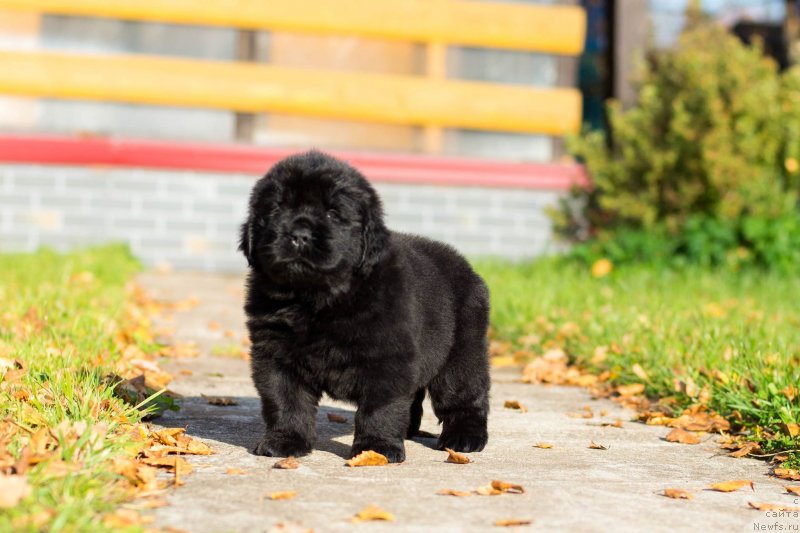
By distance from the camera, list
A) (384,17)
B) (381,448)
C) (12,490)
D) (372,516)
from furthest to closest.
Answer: (384,17), (381,448), (372,516), (12,490)

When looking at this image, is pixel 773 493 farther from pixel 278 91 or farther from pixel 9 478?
pixel 278 91

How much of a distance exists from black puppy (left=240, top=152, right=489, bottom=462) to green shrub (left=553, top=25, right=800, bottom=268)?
6.84 meters

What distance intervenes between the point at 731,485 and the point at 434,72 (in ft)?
27.8

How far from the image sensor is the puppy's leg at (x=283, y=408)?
3928mm

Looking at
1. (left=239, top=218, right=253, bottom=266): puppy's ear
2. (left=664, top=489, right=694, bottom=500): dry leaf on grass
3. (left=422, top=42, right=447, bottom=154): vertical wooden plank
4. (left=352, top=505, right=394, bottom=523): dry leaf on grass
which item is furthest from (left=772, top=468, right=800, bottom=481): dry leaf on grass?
(left=422, top=42, right=447, bottom=154): vertical wooden plank

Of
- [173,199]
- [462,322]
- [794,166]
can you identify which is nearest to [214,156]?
[173,199]

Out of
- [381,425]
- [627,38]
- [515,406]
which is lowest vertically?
[515,406]

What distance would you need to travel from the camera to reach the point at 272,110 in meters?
11.2

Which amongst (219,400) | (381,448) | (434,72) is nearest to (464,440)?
(381,448)

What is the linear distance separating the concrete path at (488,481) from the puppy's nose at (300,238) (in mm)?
809

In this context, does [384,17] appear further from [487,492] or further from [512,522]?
[512,522]

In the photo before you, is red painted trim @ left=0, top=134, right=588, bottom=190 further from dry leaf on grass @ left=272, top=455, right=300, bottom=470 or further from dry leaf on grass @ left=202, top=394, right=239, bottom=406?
dry leaf on grass @ left=272, top=455, right=300, bottom=470

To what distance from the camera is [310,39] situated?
1143 cm

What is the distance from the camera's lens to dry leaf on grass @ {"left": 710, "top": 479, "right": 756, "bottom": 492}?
12.1ft
